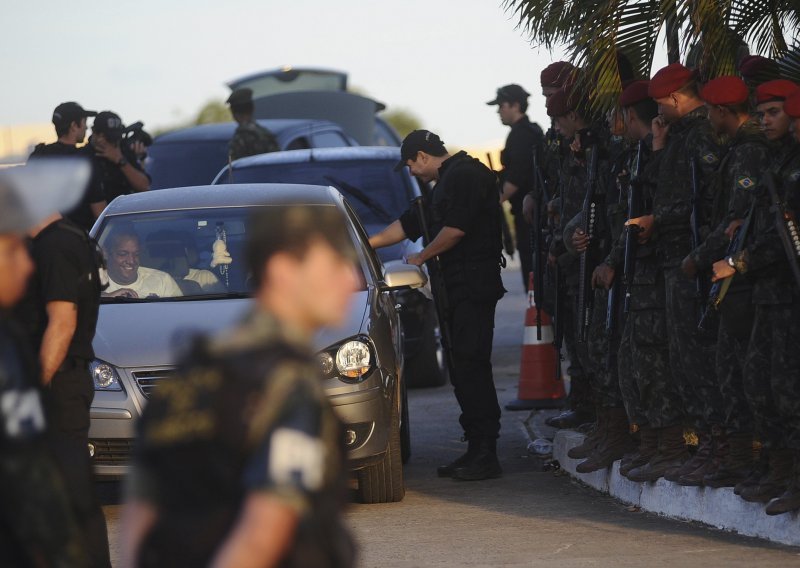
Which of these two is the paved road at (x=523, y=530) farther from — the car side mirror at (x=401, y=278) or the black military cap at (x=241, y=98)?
the black military cap at (x=241, y=98)

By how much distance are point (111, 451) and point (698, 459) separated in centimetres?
284

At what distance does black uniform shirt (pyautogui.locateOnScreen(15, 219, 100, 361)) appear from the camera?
4898 mm

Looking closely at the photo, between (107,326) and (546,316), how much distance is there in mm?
4756

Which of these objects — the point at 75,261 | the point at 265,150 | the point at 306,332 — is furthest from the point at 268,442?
the point at 265,150

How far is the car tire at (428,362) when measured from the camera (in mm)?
12143

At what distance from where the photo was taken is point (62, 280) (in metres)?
4.90

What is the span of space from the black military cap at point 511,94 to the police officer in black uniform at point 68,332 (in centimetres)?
805

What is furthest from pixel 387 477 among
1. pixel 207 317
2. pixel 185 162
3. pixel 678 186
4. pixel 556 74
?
pixel 185 162

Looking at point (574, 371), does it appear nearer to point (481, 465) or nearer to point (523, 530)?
point (481, 465)

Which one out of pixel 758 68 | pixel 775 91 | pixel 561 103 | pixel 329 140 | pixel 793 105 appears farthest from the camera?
pixel 329 140

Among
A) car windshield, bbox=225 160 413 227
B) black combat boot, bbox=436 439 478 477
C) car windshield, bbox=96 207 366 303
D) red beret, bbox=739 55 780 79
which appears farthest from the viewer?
car windshield, bbox=225 160 413 227

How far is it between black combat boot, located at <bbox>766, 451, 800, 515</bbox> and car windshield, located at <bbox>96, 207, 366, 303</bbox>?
2594 millimetres

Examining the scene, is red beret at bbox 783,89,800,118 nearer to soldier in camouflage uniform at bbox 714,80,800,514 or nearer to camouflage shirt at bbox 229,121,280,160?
soldier in camouflage uniform at bbox 714,80,800,514

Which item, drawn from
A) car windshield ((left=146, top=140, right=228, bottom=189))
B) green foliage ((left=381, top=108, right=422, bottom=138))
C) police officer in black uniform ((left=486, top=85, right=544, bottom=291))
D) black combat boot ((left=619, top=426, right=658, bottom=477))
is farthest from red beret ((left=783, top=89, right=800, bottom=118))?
green foliage ((left=381, top=108, right=422, bottom=138))
